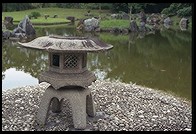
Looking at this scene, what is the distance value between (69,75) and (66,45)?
0.68 meters

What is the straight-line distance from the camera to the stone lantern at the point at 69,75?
6602 mm

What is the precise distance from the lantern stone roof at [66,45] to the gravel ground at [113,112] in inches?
64.8

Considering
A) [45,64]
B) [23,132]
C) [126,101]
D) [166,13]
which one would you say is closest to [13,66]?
[45,64]

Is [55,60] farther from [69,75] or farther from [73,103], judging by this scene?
[73,103]

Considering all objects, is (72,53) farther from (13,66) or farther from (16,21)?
(16,21)

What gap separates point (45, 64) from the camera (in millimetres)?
15422

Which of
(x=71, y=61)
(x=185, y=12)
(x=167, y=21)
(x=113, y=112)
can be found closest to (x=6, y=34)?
(x=113, y=112)

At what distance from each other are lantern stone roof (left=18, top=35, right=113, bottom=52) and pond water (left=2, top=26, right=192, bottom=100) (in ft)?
15.6

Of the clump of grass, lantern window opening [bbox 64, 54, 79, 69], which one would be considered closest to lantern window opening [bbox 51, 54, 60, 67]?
lantern window opening [bbox 64, 54, 79, 69]

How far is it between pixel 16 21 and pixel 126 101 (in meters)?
27.2

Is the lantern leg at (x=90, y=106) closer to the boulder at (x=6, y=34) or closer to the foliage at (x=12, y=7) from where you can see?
the boulder at (x=6, y=34)

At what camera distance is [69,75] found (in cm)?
681

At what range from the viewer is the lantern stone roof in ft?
20.9

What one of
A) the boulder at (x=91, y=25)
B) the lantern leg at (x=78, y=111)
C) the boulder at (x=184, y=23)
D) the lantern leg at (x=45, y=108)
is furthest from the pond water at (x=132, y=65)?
the boulder at (x=184, y=23)
